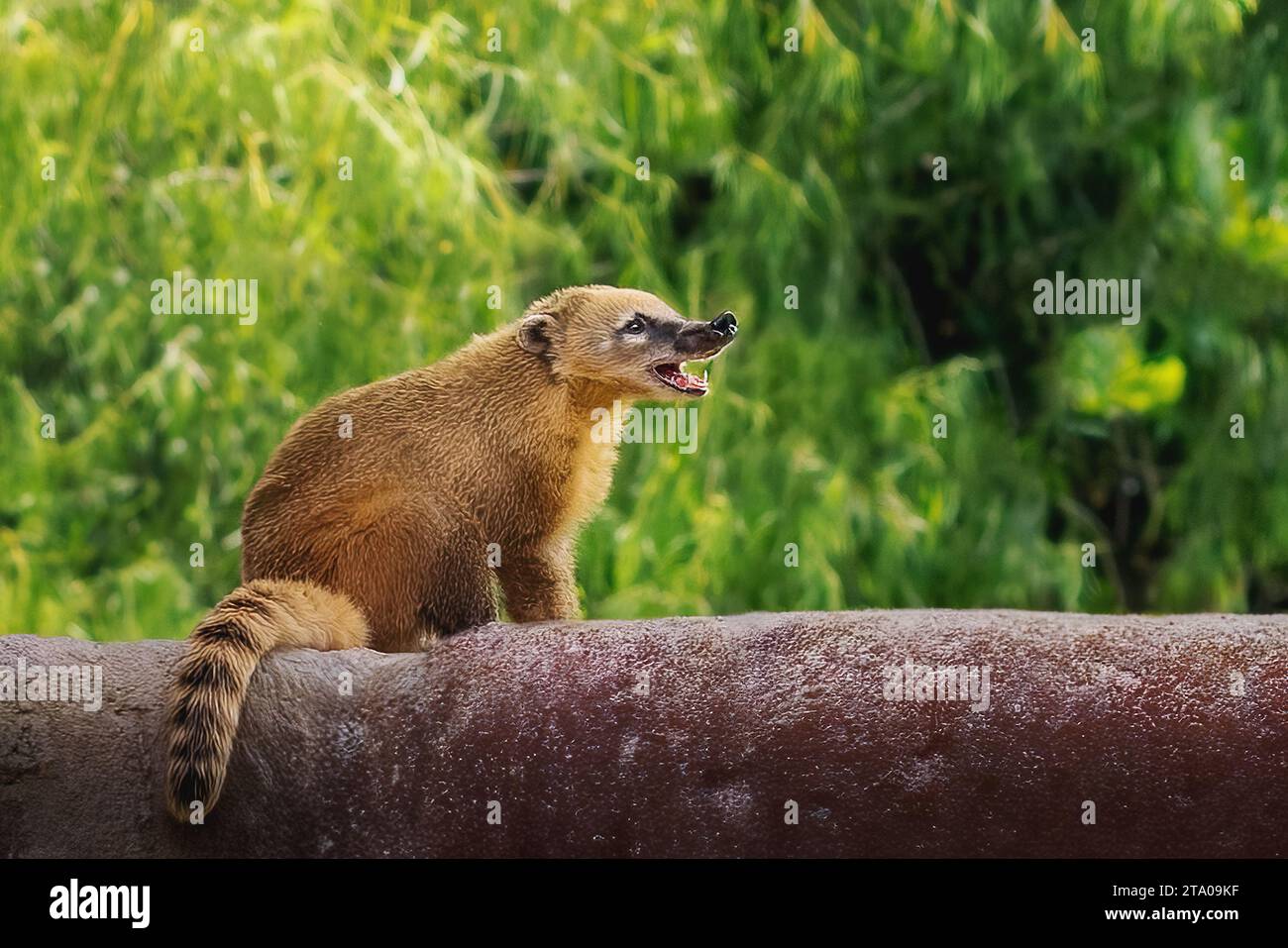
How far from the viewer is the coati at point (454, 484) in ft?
13.5

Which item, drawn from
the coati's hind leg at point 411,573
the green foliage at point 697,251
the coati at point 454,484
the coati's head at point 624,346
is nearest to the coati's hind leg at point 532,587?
the coati at point 454,484

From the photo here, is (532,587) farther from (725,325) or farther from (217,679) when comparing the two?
(217,679)

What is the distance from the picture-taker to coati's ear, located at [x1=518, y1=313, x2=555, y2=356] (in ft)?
14.9

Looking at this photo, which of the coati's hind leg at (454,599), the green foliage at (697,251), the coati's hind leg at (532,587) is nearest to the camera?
the coati's hind leg at (454,599)

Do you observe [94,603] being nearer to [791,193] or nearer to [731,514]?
[731,514]

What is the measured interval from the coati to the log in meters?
0.31

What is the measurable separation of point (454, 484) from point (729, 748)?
3.52ft

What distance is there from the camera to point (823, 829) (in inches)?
140

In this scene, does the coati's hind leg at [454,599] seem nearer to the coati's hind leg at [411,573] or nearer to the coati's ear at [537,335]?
the coati's hind leg at [411,573]

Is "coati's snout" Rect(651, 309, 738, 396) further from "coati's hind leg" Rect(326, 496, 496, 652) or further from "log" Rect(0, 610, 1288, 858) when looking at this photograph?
"log" Rect(0, 610, 1288, 858)

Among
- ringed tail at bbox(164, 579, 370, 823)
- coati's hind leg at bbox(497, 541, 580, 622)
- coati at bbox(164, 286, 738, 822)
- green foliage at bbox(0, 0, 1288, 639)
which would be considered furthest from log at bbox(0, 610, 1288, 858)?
green foliage at bbox(0, 0, 1288, 639)

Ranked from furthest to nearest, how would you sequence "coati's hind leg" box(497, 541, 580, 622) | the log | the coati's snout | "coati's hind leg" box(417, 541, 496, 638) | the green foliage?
the green foliage, the coati's snout, "coati's hind leg" box(497, 541, 580, 622), "coati's hind leg" box(417, 541, 496, 638), the log

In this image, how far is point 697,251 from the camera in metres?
7.86

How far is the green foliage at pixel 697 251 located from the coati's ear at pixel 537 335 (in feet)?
8.60
